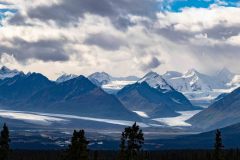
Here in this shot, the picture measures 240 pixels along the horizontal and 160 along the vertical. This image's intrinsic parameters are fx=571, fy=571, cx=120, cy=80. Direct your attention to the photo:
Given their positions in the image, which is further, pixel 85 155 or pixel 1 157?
pixel 1 157

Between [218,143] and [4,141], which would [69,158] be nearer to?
[4,141]

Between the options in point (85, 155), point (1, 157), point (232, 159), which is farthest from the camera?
point (232, 159)

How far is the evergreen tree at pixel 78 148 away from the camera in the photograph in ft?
178

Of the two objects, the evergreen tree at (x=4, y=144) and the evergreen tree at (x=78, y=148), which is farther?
the evergreen tree at (x=4, y=144)

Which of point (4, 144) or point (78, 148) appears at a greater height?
point (4, 144)

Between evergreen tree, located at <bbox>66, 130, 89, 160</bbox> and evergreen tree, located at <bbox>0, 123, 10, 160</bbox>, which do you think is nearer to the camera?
evergreen tree, located at <bbox>66, 130, 89, 160</bbox>

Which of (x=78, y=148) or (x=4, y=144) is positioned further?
(x=4, y=144)

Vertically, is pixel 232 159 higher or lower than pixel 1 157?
higher

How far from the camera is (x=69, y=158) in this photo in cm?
5459

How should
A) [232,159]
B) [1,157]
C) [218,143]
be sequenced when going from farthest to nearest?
[232,159], [218,143], [1,157]

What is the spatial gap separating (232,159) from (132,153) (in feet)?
493

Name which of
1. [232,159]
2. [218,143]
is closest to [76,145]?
[218,143]

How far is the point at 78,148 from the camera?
54.7 meters

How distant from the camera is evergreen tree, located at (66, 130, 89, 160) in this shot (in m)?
54.2
